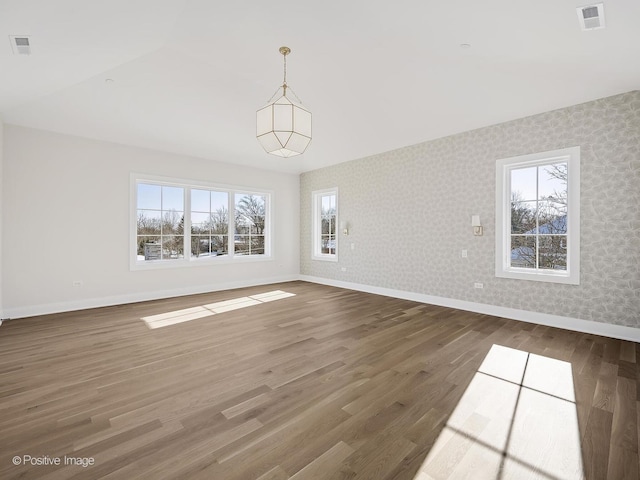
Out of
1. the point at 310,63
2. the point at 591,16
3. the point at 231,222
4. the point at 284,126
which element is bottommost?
the point at 231,222

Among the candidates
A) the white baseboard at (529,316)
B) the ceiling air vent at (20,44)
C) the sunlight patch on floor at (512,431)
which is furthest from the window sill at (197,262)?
the sunlight patch on floor at (512,431)

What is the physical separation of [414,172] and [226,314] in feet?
13.6

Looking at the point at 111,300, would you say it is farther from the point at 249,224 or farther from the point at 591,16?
the point at 591,16

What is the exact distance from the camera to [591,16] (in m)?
2.34

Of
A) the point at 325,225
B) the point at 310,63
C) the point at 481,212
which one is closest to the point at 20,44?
the point at 310,63

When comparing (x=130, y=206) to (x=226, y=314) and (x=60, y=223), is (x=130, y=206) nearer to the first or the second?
(x=60, y=223)

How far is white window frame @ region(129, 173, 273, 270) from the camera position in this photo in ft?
18.0

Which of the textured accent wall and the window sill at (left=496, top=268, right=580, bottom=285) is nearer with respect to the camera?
the textured accent wall

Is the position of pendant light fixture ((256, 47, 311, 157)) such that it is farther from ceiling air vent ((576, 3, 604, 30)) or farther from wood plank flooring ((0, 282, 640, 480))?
ceiling air vent ((576, 3, 604, 30))

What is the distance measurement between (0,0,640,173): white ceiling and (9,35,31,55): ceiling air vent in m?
0.05

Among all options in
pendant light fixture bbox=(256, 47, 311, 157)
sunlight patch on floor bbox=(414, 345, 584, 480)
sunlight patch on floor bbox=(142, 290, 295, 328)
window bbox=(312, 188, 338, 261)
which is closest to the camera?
sunlight patch on floor bbox=(414, 345, 584, 480)

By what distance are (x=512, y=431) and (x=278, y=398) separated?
62.8 inches

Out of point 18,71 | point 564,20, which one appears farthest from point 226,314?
point 564,20

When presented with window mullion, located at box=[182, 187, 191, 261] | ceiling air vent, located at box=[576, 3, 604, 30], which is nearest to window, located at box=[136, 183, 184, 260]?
window mullion, located at box=[182, 187, 191, 261]
